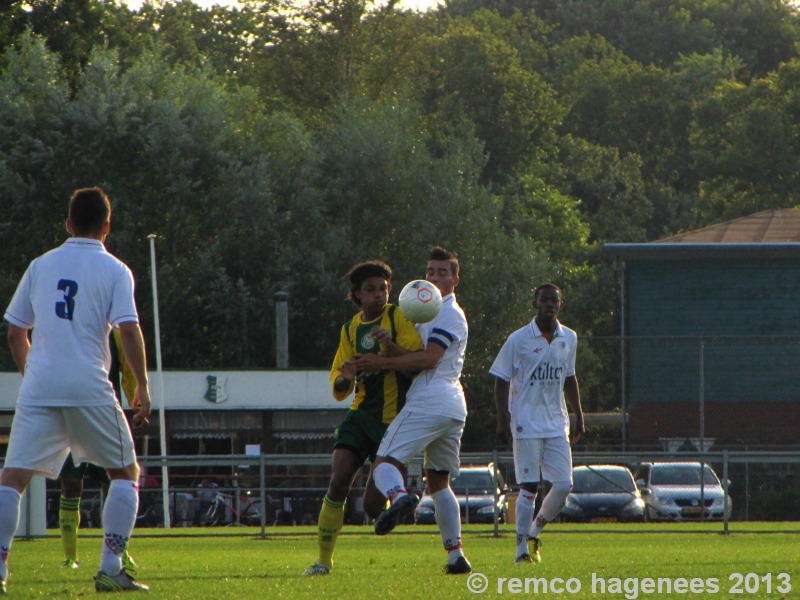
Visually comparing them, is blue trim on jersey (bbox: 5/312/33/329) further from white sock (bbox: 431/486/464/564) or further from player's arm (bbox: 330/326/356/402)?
white sock (bbox: 431/486/464/564)

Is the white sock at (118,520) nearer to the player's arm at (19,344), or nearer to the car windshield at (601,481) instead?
the player's arm at (19,344)

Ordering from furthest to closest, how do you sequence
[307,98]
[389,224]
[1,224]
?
[307,98]
[389,224]
[1,224]

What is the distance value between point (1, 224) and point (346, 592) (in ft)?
103

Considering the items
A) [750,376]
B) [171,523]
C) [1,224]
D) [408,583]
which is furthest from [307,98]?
[408,583]

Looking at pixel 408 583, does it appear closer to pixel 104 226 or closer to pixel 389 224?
pixel 104 226

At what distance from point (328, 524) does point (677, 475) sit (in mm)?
20158

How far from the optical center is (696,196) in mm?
69688

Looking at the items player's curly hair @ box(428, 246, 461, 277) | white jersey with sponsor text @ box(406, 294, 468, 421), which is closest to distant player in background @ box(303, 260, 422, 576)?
white jersey with sponsor text @ box(406, 294, 468, 421)

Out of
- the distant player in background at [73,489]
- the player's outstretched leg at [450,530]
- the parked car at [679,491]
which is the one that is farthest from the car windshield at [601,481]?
the player's outstretched leg at [450,530]

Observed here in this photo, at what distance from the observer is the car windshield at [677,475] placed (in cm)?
2775

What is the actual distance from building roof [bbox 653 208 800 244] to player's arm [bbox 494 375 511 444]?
2829 centimetres

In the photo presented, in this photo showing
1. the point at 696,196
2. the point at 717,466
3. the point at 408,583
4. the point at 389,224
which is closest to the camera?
the point at 408,583

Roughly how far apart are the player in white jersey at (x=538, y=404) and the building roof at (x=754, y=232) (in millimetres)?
28110

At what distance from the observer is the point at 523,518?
11.1m
